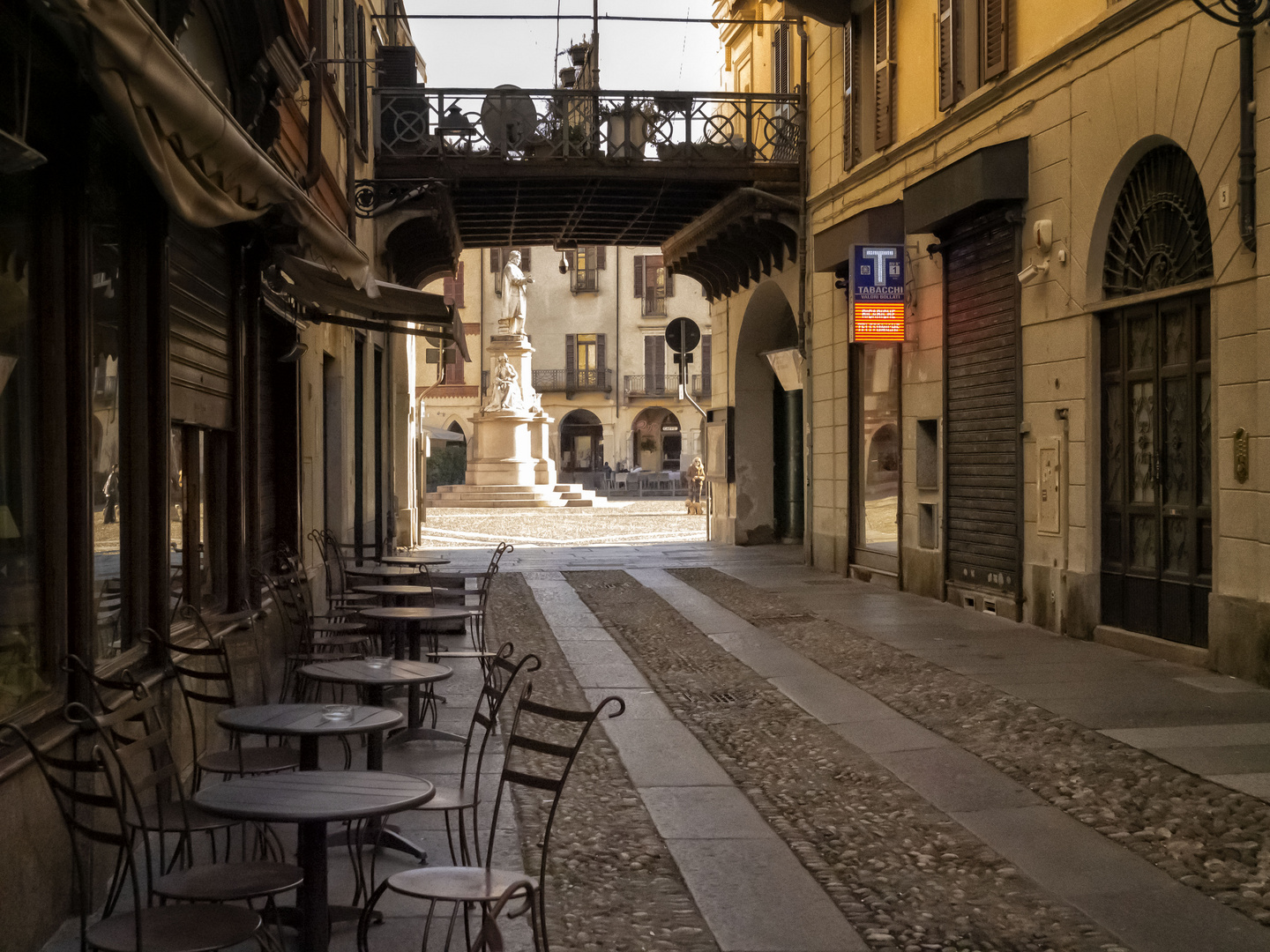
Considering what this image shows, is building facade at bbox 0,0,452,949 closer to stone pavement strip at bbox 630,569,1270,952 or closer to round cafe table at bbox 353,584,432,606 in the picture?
round cafe table at bbox 353,584,432,606

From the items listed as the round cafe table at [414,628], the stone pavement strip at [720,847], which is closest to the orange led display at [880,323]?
the stone pavement strip at [720,847]

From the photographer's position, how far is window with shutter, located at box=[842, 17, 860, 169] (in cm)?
1767

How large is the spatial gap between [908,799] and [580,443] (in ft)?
198

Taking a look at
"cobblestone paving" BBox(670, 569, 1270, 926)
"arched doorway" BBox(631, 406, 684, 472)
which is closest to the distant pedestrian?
"cobblestone paving" BBox(670, 569, 1270, 926)

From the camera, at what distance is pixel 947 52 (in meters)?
14.6

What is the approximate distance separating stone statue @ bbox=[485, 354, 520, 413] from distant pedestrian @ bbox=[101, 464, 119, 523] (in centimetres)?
3599

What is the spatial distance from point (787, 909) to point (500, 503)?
121 ft

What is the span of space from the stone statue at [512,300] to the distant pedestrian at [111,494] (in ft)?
117

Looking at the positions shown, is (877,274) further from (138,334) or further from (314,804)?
(314,804)

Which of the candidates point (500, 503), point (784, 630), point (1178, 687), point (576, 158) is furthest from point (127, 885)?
point (500, 503)

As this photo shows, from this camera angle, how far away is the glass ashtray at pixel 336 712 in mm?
5049

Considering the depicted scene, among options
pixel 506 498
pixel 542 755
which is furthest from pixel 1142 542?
pixel 506 498

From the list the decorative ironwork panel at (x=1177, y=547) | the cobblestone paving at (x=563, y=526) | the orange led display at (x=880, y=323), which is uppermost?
the orange led display at (x=880, y=323)

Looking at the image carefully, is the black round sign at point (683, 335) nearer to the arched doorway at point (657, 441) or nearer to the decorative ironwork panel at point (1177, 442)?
the decorative ironwork panel at point (1177, 442)
